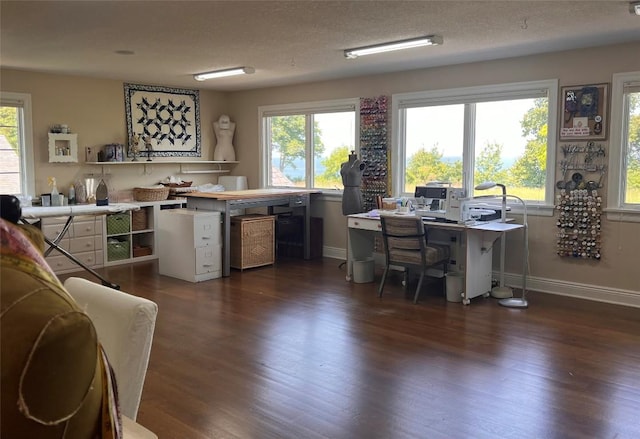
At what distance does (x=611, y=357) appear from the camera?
12.1 ft

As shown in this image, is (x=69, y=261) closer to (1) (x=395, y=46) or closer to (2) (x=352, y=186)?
(2) (x=352, y=186)

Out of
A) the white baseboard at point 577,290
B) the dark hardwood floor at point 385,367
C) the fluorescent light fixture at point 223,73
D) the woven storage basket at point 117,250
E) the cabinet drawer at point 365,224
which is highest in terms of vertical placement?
the fluorescent light fixture at point 223,73

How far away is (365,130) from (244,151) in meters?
2.34

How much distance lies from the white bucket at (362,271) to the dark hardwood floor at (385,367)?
0.38m

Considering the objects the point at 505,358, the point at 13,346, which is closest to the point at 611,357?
the point at 505,358

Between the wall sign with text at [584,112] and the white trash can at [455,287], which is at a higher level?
the wall sign with text at [584,112]

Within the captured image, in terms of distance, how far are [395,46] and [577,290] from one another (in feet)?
9.28

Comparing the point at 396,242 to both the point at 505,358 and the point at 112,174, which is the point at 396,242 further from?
the point at 112,174

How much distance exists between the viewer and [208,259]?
5980 mm

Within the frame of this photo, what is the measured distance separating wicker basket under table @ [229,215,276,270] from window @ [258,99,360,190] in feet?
3.69

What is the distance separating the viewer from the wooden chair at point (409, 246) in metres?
5.06

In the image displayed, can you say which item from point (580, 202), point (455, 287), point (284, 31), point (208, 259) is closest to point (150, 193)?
point (208, 259)

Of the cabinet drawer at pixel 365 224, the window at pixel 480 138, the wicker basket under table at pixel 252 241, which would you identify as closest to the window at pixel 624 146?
the window at pixel 480 138

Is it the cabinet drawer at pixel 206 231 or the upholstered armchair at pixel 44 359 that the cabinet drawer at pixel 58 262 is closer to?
the cabinet drawer at pixel 206 231
